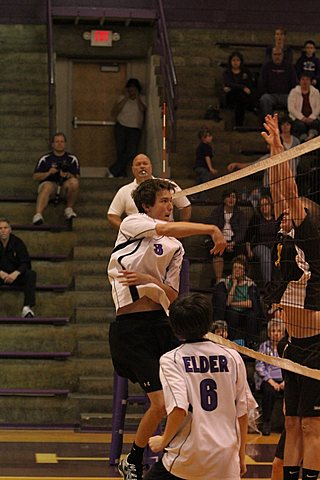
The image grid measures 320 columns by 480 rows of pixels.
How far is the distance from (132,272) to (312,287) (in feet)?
4.11

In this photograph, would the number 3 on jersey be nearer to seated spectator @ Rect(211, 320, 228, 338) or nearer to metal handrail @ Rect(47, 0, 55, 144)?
seated spectator @ Rect(211, 320, 228, 338)

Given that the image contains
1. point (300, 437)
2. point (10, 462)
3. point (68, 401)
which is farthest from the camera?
point (68, 401)

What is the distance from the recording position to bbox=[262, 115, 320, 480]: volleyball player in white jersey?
21.8ft

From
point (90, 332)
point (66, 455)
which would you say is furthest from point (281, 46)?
point (66, 455)

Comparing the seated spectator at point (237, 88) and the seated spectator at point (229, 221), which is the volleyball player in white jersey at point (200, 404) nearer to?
the seated spectator at point (229, 221)

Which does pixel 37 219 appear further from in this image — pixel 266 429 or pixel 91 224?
pixel 266 429

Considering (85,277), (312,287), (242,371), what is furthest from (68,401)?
(242,371)

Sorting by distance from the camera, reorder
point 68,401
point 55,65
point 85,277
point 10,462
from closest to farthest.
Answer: point 10,462 → point 68,401 → point 85,277 → point 55,65

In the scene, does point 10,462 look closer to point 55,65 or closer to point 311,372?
point 311,372

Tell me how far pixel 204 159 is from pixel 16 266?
10.9 feet

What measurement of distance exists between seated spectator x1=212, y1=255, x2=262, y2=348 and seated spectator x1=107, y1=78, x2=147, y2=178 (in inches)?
252

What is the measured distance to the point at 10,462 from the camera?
9062mm

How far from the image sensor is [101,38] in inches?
685

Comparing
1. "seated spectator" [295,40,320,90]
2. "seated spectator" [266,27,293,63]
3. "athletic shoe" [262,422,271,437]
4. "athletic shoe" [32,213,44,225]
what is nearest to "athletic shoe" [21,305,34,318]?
"athletic shoe" [32,213,44,225]
